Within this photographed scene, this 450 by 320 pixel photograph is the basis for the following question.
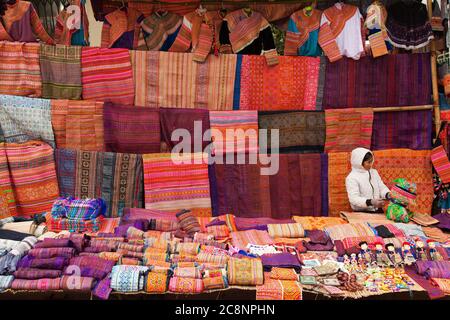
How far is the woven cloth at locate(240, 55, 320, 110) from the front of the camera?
4.70 m

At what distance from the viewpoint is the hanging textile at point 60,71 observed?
4.51 m

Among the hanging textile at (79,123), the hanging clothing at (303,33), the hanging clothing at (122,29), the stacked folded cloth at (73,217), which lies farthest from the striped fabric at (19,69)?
the hanging clothing at (303,33)

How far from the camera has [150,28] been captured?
4.67 meters

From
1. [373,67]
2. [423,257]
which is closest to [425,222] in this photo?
[423,257]

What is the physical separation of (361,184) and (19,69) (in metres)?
3.51

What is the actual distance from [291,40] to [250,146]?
1.17 m

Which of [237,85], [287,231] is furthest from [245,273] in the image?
[237,85]

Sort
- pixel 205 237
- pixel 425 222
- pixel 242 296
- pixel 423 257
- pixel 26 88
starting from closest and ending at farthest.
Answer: pixel 242 296 < pixel 423 257 < pixel 205 237 < pixel 425 222 < pixel 26 88

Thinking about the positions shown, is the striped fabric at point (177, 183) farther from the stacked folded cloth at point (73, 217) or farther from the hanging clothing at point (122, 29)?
the hanging clothing at point (122, 29)

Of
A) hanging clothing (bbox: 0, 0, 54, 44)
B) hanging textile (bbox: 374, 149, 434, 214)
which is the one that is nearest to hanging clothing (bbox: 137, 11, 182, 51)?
hanging clothing (bbox: 0, 0, 54, 44)

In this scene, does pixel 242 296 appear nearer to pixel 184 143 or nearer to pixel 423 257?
pixel 423 257

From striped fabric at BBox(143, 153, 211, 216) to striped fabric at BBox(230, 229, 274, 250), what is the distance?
103cm

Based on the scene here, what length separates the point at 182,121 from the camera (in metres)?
4.66

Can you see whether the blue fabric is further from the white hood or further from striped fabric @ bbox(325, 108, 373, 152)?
the white hood
